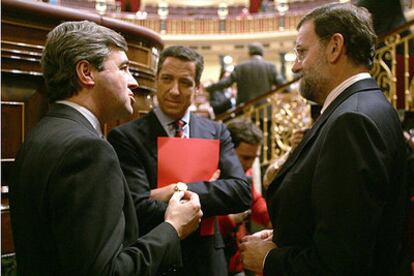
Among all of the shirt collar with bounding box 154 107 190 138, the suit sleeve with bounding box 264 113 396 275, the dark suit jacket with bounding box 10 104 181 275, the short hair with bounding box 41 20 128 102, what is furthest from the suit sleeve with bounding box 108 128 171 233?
the suit sleeve with bounding box 264 113 396 275

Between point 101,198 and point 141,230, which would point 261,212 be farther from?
point 101,198

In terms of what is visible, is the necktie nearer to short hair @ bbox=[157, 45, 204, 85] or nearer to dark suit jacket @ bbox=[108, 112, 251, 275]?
dark suit jacket @ bbox=[108, 112, 251, 275]

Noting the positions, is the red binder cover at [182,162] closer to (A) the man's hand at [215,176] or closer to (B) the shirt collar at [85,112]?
(A) the man's hand at [215,176]

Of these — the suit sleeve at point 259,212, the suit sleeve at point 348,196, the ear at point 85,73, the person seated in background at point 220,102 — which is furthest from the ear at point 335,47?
the person seated in background at point 220,102

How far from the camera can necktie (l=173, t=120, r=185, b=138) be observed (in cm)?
216

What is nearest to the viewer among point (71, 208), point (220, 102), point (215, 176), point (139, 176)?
point (71, 208)

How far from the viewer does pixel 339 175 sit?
1.38m

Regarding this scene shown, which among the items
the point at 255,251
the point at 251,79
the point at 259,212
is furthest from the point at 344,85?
the point at 251,79

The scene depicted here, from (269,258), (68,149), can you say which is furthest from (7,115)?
(269,258)

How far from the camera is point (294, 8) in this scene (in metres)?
18.0

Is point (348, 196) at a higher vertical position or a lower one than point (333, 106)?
lower

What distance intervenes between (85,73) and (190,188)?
2.11 ft

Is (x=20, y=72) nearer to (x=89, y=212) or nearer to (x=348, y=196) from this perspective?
(x=89, y=212)

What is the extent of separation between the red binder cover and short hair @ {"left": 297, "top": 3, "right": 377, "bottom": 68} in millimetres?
671
